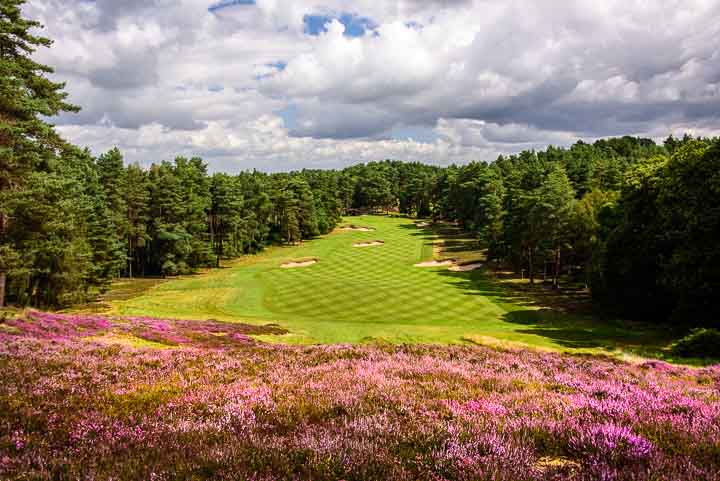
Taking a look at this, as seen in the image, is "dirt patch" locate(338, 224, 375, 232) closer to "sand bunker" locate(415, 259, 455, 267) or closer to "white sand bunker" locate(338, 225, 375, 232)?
"white sand bunker" locate(338, 225, 375, 232)

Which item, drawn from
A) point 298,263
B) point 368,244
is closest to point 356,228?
point 368,244

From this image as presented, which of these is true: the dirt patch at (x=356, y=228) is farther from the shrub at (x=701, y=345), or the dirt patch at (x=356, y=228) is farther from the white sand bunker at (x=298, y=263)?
the shrub at (x=701, y=345)

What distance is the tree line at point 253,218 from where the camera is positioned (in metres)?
29.1

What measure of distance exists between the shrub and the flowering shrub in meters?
16.5

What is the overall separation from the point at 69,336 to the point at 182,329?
871 centimetres

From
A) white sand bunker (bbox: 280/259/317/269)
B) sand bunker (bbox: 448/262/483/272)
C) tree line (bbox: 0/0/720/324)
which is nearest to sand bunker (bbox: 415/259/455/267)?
sand bunker (bbox: 448/262/483/272)

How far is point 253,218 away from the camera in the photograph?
339 ft

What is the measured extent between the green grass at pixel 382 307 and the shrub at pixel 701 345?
2.26m

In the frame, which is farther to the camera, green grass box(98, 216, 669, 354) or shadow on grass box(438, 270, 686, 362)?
green grass box(98, 216, 669, 354)

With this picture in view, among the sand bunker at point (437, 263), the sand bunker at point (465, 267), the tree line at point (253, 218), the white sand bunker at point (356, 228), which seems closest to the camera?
the tree line at point (253, 218)

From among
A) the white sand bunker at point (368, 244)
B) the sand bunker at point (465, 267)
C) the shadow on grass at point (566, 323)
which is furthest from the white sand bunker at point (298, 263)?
the shadow on grass at point (566, 323)

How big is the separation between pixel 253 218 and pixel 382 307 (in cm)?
6271

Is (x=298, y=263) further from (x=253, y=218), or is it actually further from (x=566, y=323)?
(x=566, y=323)

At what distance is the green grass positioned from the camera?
31.7 meters
